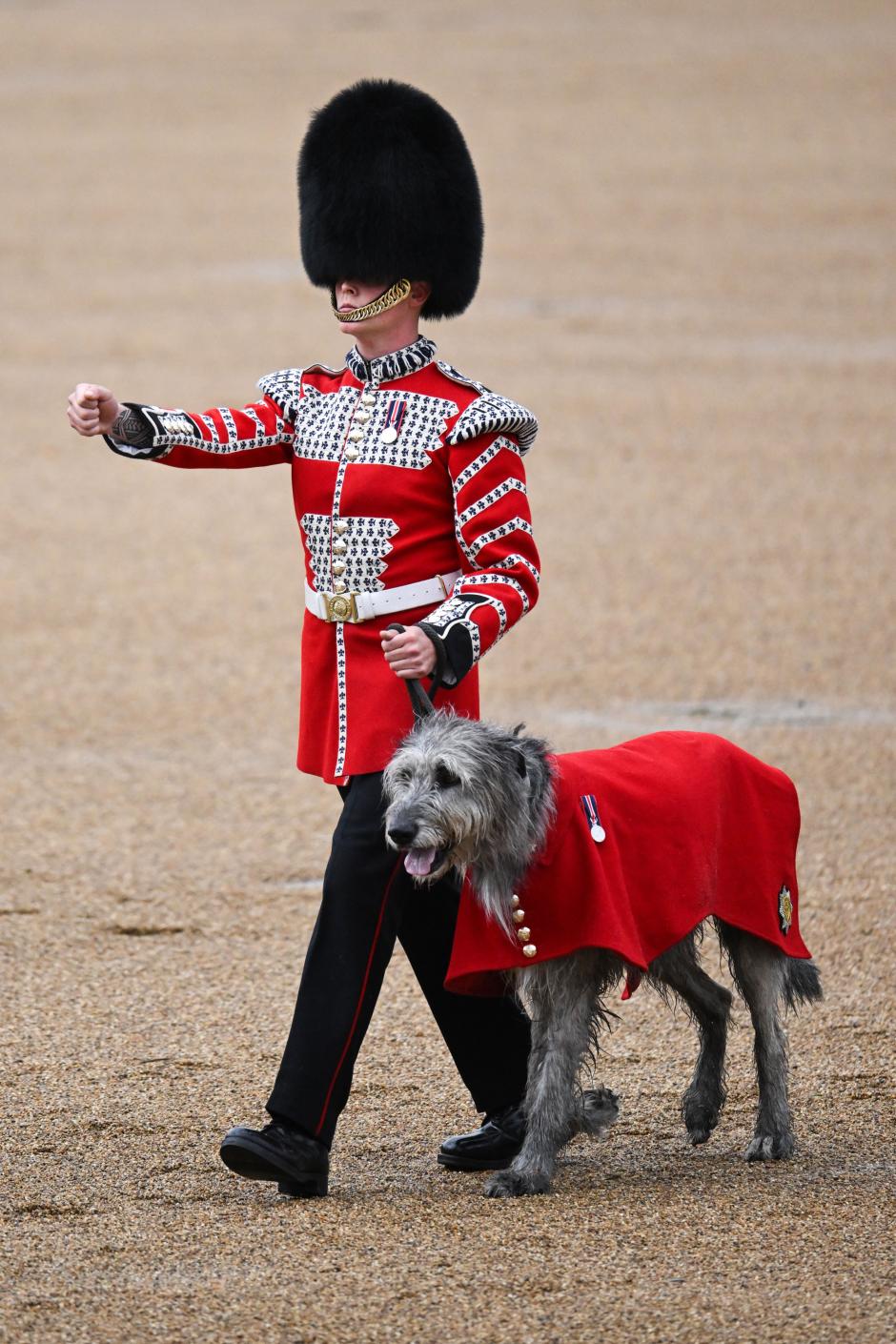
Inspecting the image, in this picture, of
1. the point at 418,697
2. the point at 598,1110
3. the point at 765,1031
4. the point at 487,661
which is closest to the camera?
the point at 418,697

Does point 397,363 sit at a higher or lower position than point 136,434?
higher

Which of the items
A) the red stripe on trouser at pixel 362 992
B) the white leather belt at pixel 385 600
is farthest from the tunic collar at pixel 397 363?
the red stripe on trouser at pixel 362 992

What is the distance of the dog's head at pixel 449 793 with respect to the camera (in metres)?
3.63

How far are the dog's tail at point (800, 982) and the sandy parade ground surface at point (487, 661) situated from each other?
0.29 m

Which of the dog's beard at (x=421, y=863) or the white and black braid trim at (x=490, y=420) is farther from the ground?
the white and black braid trim at (x=490, y=420)

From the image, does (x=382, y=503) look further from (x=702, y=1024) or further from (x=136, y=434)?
(x=702, y=1024)

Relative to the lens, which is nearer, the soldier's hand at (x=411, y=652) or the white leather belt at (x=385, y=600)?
the soldier's hand at (x=411, y=652)

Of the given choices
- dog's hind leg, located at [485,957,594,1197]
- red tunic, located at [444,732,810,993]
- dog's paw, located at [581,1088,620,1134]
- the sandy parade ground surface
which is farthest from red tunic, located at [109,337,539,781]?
the sandy parade ground surface

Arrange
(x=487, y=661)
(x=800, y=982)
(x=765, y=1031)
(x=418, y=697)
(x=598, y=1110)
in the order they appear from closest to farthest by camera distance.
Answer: (x=418, y=697) → (x=598, y=1110) → (x=765, y=1031) → (x=800, y=982) → (x=487, y=661)

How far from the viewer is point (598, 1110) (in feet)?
13.2

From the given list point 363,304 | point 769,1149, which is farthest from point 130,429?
point 769,1149

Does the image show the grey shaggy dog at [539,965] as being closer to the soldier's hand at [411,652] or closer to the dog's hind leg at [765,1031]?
the dog's hind leg at [765,1031]

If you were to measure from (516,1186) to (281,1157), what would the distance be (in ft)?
1.46

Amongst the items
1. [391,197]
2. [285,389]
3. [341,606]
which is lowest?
[341,606]
